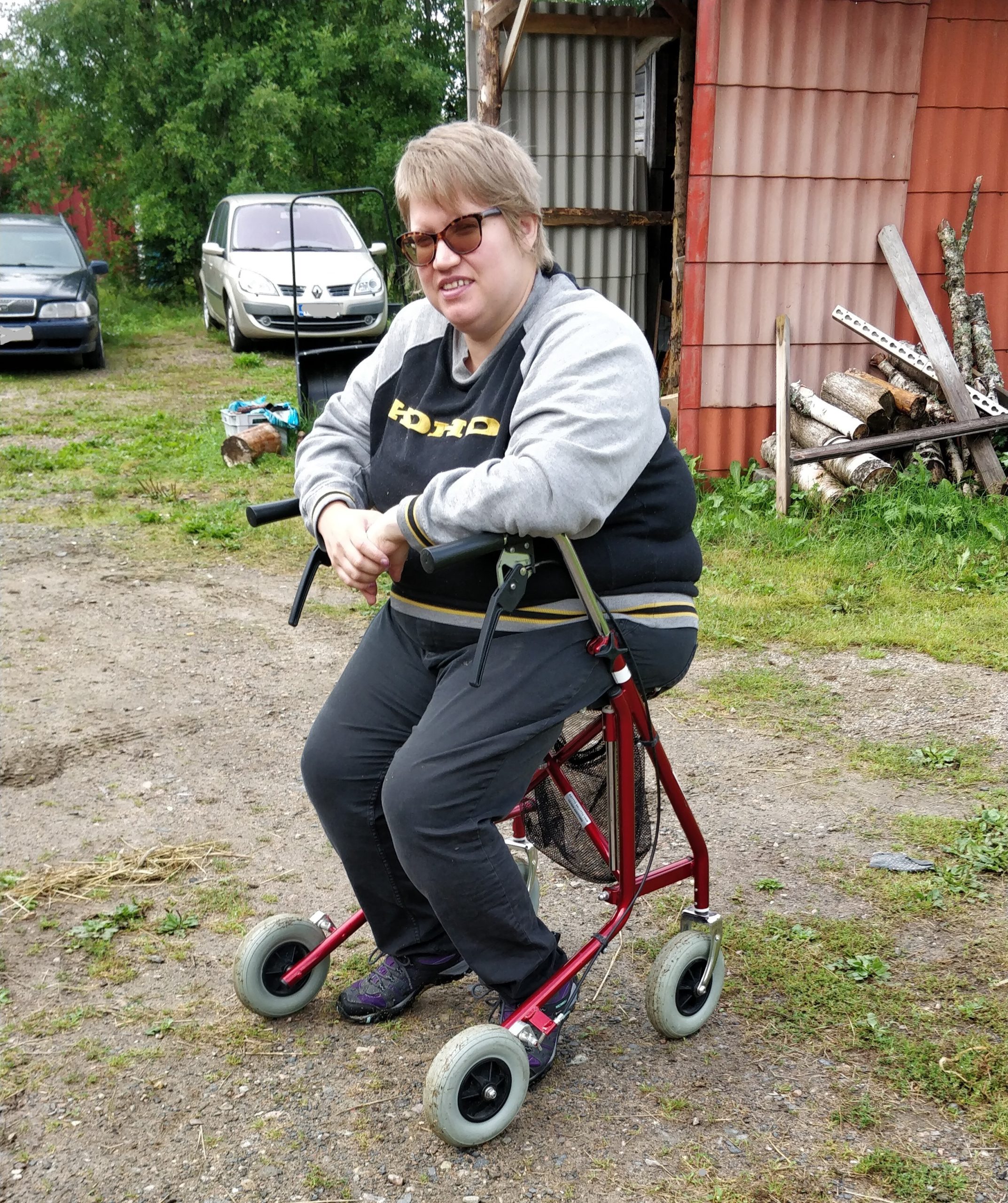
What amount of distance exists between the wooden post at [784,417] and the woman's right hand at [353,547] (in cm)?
470

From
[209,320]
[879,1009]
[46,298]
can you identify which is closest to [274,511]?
[879,1009]

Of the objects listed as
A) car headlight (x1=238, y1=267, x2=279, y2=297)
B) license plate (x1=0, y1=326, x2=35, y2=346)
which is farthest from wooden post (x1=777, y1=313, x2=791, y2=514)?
license plate (x1=0, y1=326, x2=35, y2=346)

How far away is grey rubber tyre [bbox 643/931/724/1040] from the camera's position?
256cm

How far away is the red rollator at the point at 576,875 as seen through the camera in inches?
86.7

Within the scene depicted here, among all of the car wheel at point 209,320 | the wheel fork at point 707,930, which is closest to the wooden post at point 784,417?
the wheel fork at point 707,930

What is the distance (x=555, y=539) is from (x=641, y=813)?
2.43ft

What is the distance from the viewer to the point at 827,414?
22.9 feet

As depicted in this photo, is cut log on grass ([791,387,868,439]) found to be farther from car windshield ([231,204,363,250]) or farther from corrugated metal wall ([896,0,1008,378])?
car windshield ([231,204,363,250])

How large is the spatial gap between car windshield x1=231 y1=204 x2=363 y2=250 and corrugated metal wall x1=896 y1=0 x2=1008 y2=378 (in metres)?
7.78

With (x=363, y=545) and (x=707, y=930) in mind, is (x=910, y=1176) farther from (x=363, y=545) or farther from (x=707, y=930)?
(x=363, y=545)

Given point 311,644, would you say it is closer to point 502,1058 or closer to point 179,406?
point 502,1058

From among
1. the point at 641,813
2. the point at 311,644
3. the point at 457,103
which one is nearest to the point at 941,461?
the point at 311,644

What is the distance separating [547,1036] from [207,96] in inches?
733

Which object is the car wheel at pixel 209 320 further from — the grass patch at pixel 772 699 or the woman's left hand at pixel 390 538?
the woman's left hand at pixel 390 538
